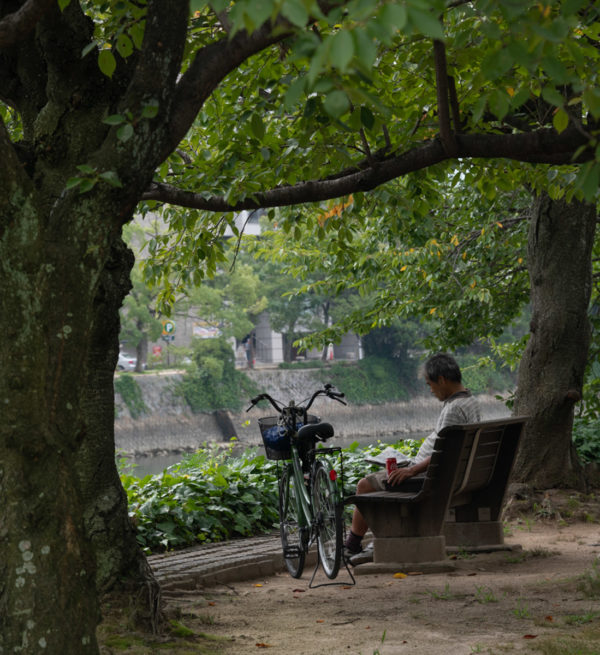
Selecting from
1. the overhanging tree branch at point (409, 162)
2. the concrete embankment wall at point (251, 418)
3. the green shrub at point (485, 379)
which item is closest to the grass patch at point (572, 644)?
the overhanging tree branch at point (409, 162)

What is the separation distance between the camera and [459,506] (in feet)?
22.9

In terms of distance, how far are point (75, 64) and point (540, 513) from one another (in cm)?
633

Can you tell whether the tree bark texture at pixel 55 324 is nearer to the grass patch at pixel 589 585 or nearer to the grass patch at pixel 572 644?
the grass patch at pixel 572 644

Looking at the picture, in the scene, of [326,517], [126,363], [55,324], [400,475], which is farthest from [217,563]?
[126,363]

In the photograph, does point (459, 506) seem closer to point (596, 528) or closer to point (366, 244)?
point (596, 528)

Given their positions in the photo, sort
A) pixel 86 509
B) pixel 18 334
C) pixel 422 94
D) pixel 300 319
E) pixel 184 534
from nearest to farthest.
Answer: pixel 18 334 → pixel 86 509 → pixel 422 94 → pixel 184 534 → pixel 300 319

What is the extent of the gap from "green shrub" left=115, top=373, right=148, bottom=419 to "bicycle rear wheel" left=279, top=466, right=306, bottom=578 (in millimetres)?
39363

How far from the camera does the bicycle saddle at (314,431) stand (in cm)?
627

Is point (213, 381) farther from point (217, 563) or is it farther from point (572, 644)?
point (572, 644)

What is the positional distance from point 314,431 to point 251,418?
44.9m

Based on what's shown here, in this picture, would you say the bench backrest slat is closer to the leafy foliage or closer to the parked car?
the leafy foliage

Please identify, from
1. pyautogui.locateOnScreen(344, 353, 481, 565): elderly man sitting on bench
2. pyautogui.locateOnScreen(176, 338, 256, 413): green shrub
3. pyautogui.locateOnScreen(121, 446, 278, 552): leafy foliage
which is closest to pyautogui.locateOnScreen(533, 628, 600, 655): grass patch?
pyautogui.locateOnScreen(344, 353, 481, 565): elderly man sitting on bench

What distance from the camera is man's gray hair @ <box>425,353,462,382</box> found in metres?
6.29

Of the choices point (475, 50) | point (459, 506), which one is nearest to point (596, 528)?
point (459, 506)
